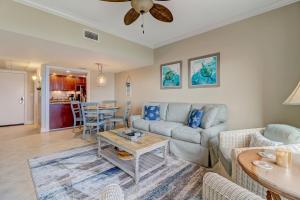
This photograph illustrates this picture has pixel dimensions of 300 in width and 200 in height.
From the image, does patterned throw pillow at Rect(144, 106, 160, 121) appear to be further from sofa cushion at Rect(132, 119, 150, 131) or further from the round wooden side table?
the round wooden side table

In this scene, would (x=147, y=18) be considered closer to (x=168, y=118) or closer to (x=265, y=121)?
(x=168, y=118)

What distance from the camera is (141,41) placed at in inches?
158

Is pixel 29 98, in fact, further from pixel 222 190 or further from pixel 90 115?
pixel 222 190

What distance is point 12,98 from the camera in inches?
231

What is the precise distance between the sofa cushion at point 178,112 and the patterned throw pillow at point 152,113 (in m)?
0.28

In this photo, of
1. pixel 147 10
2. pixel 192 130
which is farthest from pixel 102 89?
pixel 147 10

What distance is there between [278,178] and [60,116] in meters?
5.84

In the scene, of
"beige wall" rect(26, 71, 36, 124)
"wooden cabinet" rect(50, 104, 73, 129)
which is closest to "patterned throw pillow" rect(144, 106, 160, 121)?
"wooden cabinet" rect(50, 104, 73, 129)

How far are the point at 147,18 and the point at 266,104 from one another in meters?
2.58

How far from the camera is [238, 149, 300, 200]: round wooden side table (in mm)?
714

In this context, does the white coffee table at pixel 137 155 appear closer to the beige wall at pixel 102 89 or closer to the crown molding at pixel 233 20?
the crown molding at pixel 233 20

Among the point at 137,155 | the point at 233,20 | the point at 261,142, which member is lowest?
the point at 137,155

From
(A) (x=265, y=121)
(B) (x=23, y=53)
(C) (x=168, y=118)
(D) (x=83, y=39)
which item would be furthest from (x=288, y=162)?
(B) (x=23, y=53)

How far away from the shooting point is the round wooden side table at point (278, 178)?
714 millimetres
